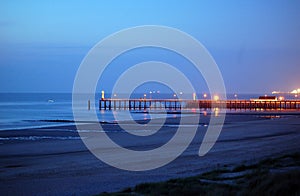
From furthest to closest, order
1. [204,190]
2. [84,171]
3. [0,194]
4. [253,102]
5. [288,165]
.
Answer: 1. [253,102]
2. [84,171]
3. [288,165]
4. [0,194]
5. [204,190]

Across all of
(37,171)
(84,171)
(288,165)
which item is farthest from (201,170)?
(37,171)

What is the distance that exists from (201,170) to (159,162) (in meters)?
2.72

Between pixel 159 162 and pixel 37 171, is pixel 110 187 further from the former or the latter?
pixel 159 162

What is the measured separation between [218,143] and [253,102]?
64765mm

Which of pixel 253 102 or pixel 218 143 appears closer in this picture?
pixel 218 143

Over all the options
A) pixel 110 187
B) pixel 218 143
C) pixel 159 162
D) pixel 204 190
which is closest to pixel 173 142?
pixel 218 143

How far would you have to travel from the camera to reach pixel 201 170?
46.5 ft

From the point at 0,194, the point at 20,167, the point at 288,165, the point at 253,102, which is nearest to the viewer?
the point at 0,194

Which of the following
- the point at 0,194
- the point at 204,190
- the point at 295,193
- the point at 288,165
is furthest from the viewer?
the point at 288,165

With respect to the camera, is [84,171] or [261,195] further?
[84,171]

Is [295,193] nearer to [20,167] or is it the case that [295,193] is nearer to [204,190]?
[204,190]

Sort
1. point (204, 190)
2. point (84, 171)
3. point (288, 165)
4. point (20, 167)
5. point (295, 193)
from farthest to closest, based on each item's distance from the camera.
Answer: point (20, 167) → point (84, 171) → point (288, 165) → point (204, 190) → point (295, 193)

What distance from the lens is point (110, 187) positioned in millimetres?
11586

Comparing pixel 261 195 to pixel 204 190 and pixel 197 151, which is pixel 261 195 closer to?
pixel 204 190
